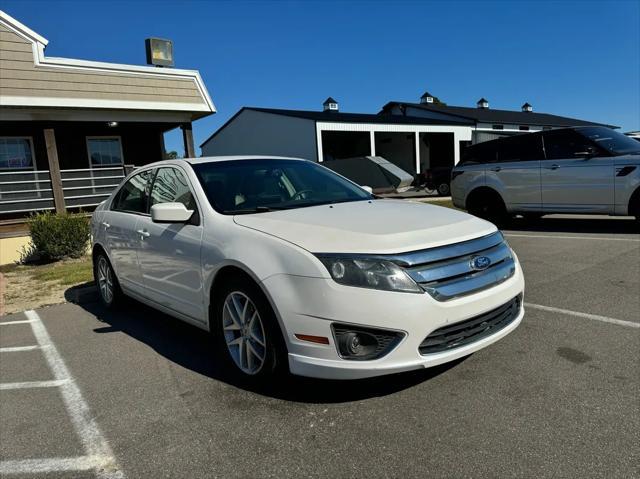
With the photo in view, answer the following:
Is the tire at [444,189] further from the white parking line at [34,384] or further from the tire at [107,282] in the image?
the white parking line at [34,384]

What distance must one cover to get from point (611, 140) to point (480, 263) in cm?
683

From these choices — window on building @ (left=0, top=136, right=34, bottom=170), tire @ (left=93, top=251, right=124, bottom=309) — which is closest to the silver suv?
tire @ (left=93, top=251, right=124, bottom=309)

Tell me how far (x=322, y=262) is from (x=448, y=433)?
1129 millimetres

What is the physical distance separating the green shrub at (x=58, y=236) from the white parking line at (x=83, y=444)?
20.5 feet

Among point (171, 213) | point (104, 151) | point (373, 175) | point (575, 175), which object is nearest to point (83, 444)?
point (171, 213)

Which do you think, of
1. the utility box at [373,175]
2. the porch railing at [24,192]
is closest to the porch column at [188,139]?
the porch railing at [24,192]

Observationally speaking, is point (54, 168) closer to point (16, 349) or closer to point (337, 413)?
point (16, 349)

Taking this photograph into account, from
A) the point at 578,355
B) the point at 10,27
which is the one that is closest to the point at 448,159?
the point at 10,27

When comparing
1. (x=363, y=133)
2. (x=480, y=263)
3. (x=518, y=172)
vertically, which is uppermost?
(x=363, y=133)

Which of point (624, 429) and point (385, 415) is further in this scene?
point (385, 415)

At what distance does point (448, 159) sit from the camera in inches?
1435

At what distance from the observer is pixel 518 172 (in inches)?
356

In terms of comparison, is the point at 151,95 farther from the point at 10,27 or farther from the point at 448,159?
the point at 448,159

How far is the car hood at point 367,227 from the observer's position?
277cm
